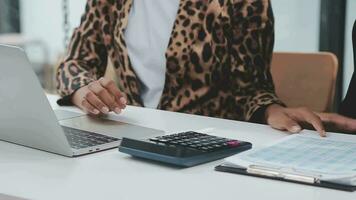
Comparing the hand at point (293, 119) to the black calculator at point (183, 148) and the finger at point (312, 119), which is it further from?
the black calculator at point (183, 148)

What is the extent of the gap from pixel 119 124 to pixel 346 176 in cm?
60

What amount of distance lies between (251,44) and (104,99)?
0.48 m

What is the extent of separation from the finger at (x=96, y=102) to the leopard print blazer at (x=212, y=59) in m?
0.20

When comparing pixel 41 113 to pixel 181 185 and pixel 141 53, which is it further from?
pixel 141 53

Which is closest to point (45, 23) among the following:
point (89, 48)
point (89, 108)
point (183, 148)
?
point (89, 48)

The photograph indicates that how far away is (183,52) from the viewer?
173 cm

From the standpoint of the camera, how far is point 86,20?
1851mm

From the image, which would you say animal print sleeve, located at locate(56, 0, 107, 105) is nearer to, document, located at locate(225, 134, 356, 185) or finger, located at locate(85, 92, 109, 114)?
finger, located at locate(85, 92, 109, 114)

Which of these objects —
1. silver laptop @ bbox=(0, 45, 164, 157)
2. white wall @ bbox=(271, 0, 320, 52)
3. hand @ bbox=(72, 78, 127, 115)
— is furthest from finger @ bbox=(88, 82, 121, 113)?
white wall @ bbox=(271, 0, 320, 52)

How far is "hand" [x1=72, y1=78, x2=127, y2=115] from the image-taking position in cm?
145

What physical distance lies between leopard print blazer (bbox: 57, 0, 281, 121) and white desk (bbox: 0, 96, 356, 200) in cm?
54

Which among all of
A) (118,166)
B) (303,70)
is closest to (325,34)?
(303,70)

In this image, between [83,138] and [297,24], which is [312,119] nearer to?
[83,138]

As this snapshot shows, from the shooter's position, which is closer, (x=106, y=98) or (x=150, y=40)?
(x=106, y=98)
